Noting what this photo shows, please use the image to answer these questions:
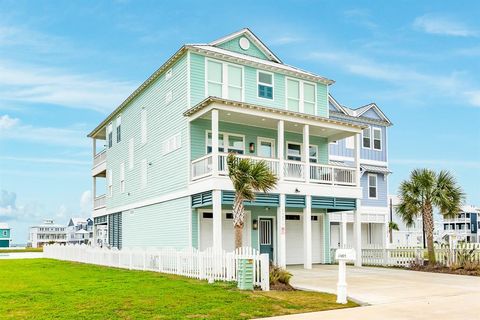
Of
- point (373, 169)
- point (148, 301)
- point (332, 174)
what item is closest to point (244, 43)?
point (332, 174)

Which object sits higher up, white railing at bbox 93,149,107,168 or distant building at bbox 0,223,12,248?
white railing at bbox 93,149,107,168

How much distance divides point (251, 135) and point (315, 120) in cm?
333

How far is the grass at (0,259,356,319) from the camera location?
11320mm

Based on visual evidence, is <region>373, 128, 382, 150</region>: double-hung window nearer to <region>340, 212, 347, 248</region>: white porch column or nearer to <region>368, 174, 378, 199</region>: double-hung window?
<region>368, 174, 378, 199</region>: double-hung window

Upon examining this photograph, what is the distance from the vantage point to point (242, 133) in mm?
25891

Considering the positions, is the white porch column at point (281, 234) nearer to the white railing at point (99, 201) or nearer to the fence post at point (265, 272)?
the fence post at point (265, 272)

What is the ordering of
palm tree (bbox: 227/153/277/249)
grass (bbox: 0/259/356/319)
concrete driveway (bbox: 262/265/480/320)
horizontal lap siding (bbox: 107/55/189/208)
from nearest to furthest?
1. grass (bbox: 0/259/356/319)
2. concrete driveway (bbox: 262/265/480/320)
3. palm tree (bbox: 227/153/277/249)
4. horizontal lap siding (bbox: 107/55/189/208)

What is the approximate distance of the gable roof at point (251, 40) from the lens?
27.2 m

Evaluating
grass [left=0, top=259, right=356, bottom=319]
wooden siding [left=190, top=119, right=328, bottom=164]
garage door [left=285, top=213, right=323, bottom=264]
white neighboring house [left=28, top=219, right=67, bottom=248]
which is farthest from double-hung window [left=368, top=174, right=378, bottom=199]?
white neighboring house [left=28, top=219, right=67, bottom=248]

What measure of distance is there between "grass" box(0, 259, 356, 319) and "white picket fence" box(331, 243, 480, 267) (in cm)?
1251

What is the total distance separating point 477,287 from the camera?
17688 mm

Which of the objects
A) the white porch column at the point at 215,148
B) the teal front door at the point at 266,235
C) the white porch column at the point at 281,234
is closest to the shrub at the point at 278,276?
the white porch column at the point at 215,148

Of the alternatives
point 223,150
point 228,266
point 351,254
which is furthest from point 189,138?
point 351,254

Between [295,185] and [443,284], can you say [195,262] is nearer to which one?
[295,185]
